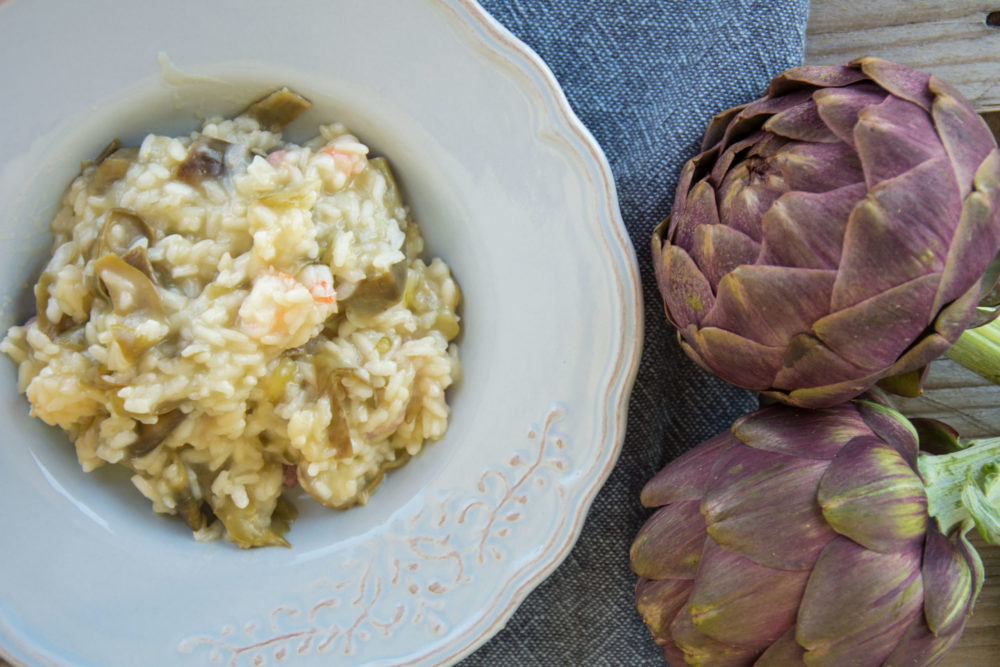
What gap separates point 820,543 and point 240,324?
1051 mm

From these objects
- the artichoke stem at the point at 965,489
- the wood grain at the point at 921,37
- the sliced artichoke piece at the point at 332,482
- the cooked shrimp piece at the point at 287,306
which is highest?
the cooked shrimp piece at the point at 287,306

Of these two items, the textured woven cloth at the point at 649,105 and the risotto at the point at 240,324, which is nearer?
the risotto at the point at 240,324

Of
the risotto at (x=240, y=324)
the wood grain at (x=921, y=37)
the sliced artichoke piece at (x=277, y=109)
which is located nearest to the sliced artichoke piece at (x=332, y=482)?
the risotto at (x=240, y=324)

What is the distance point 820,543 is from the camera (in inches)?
53.7

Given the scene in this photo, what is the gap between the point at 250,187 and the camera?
1468 millimetres

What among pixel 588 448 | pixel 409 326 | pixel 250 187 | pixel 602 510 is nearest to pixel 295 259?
pixel 250 187

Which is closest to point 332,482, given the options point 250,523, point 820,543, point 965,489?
point 250,523

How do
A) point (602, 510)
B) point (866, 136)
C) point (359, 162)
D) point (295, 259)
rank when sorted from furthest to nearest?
point (602, 510)
point (359, 162)
point (295, 259)
point (866, 136)

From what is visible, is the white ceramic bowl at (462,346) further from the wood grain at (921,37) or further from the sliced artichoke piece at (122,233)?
the wood grain at (921,37)

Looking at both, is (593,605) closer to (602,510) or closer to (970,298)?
(602,510)

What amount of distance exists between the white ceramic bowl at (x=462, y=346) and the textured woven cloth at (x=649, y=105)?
263 mm

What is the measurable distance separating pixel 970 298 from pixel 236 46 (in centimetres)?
132

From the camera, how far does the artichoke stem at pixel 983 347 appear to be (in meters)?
1.65

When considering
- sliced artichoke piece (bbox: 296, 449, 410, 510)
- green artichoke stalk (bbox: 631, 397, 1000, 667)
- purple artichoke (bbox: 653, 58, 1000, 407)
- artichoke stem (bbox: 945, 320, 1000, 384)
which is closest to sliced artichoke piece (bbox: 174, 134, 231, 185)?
sliced artichoke piece (bbox: 296, 449, 410, 510)
